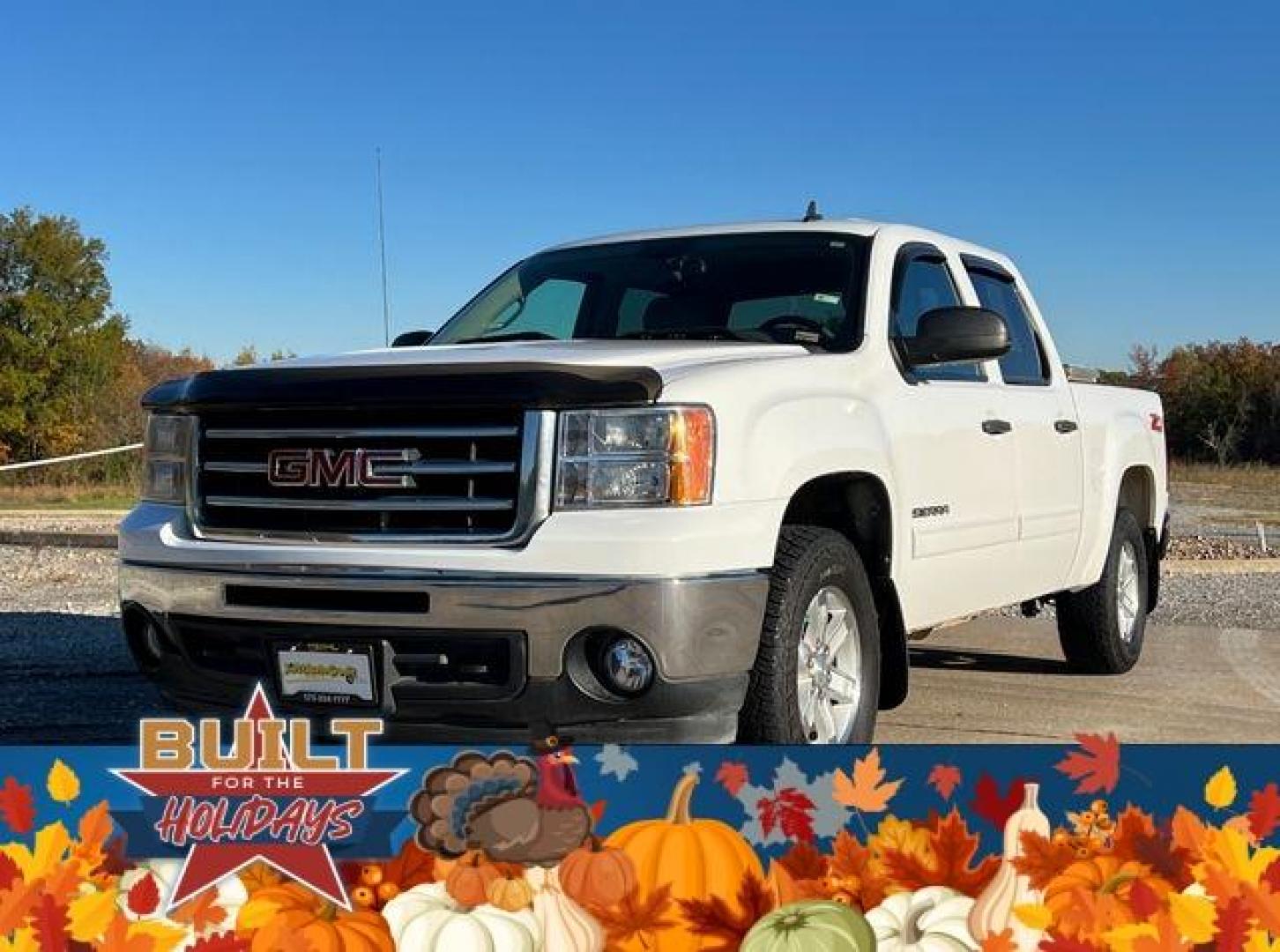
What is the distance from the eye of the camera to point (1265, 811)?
8.12 ft

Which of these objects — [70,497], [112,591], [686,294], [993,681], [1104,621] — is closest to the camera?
[686,294]

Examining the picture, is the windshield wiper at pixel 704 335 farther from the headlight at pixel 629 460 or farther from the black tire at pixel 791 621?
the headlight at pixel 629 460

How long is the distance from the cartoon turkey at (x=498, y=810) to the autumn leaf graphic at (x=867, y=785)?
0.46 metres

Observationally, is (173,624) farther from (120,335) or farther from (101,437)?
(120,335)

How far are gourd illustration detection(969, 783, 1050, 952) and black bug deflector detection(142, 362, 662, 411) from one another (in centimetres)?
154

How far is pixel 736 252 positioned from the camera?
5.53 m

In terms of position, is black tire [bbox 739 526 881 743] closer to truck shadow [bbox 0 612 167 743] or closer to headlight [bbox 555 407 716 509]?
headlight [bbox 555 407 716 509]

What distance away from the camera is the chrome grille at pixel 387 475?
12.3 ft

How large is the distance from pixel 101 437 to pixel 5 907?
165 ft

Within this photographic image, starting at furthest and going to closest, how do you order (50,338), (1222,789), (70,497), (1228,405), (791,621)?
(1228,405) → (50,338) → (70,497) → (791,621) → (1222,789)

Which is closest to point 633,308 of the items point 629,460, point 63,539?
point 629,460

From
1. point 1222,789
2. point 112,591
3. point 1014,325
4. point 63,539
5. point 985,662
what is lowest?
point 985,662

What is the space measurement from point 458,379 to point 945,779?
177 cm

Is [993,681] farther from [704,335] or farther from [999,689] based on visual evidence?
[704,335]
